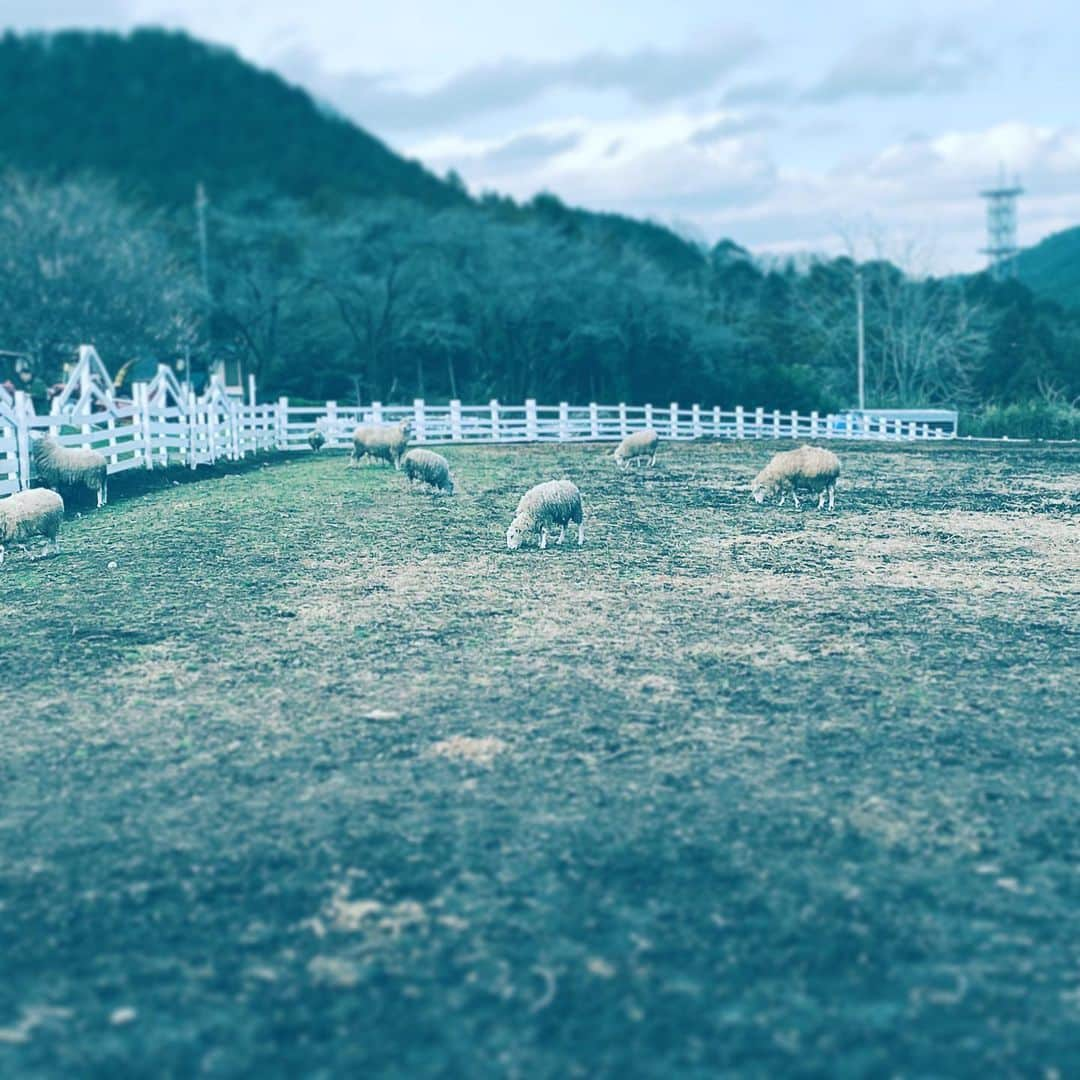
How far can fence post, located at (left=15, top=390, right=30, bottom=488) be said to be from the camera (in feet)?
47.1

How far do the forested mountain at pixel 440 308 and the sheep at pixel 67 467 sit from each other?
91.9 feet

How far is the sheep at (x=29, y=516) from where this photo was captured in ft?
35.3

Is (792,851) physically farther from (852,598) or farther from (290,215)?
(290,215)

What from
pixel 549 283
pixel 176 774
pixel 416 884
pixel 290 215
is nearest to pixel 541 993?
pixel 416 884

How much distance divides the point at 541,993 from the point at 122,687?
3894 mm

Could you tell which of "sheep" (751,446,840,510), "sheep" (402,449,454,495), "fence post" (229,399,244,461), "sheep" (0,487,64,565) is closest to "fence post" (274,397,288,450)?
"fence post" (229,399,244,461)

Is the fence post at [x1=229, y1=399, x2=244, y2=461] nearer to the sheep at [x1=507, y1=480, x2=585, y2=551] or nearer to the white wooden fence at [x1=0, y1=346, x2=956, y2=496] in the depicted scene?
the white wooden fence at [x1=0, y1=346, x2=956, y2=496]

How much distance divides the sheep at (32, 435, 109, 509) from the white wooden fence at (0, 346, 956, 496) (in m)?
0.19

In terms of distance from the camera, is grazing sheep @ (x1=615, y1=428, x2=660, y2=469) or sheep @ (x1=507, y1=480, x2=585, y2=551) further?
grazing sheep @ (x1=615, y1=428, x2=660, y2=469)

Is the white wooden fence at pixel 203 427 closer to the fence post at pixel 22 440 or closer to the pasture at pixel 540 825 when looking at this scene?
the fence post at pixel 22 440

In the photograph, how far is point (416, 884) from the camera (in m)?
3.96

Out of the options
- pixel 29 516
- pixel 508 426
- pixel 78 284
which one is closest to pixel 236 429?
pixel 508 426

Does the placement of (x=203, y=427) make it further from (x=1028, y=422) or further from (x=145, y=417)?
(x=1028, y=422)

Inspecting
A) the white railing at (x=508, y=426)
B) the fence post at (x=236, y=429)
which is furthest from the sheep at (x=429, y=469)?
the white railing at (x=508, y=426)
